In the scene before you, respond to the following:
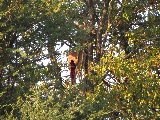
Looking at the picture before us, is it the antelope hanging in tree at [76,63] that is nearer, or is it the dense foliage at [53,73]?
the dense foliage at [53,73]

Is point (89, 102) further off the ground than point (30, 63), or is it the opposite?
point (30, 63)

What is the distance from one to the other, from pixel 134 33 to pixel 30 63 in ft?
18.5

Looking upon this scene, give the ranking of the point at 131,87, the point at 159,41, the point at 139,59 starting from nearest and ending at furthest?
1. the point at 131,87
2. the point at 139,59
3. the point at 159,41

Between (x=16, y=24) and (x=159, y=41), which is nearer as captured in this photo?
(x=16, y=24)

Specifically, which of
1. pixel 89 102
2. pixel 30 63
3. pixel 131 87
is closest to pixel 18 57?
pixel 30 63

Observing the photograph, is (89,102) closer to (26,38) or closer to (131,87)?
(26,38)

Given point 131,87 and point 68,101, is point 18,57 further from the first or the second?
point 131,87

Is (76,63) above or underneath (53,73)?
above

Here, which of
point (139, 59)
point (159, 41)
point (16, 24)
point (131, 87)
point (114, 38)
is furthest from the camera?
point (114, 38)

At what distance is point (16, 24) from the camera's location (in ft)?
28.9

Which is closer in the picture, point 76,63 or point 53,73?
point 53,73

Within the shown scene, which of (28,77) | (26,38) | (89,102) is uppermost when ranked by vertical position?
(26,38)

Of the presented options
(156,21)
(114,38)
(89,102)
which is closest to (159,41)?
(156,21)

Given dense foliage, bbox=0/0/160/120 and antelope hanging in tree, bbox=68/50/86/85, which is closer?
dense foliage, bbox=0/0/160/120
